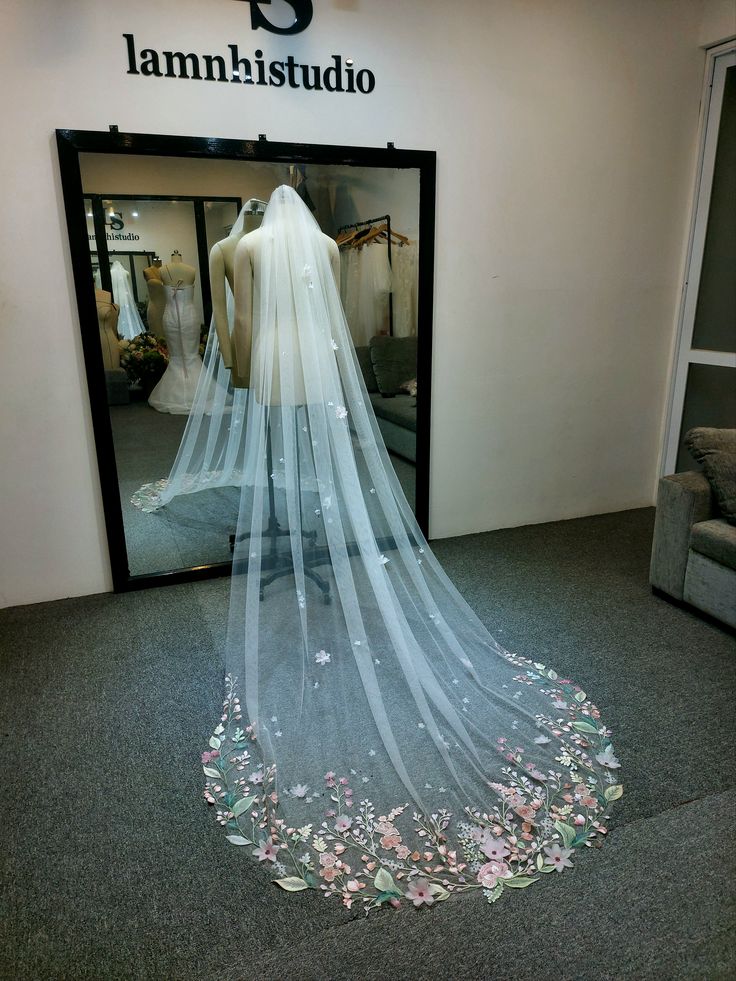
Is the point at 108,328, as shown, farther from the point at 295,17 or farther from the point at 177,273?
the point at 295,17

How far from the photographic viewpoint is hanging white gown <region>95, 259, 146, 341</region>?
2779 millimetres

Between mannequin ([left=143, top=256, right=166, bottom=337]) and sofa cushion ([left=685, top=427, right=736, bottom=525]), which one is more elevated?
mannequin ([left=143, top=256, right=166, bottom=337])

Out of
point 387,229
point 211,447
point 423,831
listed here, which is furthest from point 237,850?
point 387,229

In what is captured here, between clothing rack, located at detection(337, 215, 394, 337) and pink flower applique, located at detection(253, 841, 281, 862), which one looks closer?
pink flower applique, located at detection(253, 841, 281, 862)

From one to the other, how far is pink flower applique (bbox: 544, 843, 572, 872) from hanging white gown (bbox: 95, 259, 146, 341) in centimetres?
239

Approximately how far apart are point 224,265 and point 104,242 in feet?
1.55

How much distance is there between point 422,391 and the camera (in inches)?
136

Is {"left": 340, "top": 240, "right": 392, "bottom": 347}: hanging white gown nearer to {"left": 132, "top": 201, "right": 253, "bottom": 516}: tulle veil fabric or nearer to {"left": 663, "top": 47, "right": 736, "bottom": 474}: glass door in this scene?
{"left": 132, "top": 201, "right": 253, "bottom": 516}: tulle veil fabric

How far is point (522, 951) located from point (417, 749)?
0.64 metres

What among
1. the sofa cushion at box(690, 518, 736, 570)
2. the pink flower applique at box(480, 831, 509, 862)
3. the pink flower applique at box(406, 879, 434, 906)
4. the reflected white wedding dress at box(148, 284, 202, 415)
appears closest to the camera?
the pink flower applique at box(406, 879, 434, 906)

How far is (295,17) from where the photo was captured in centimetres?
281

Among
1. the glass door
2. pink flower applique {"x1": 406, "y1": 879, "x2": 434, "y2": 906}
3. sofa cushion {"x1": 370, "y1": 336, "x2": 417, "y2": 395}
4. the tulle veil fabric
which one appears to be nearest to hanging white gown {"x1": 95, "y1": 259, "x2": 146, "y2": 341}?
the tulle veil fabric

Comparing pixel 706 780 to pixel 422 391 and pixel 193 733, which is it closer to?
pixel 193 733

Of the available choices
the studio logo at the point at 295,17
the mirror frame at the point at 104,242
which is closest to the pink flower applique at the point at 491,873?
the mirror frame at the point at 104,242
